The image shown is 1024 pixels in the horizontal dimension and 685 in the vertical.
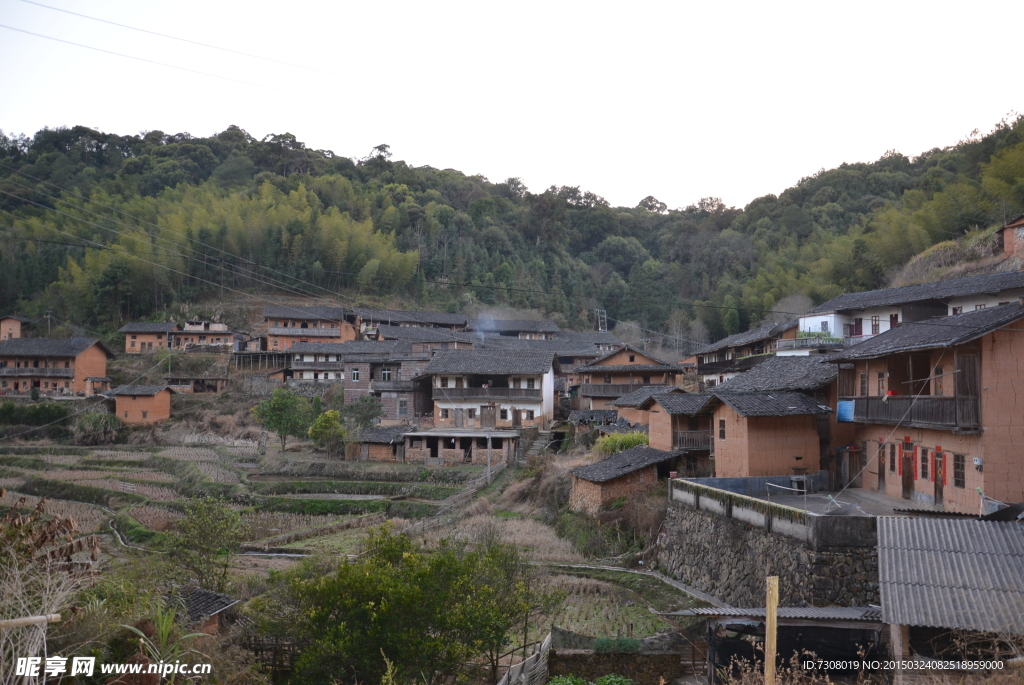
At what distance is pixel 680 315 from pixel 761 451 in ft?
154

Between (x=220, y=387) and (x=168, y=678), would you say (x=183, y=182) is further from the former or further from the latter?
(x=168, y=678)

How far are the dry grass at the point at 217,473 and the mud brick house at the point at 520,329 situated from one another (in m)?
26.9

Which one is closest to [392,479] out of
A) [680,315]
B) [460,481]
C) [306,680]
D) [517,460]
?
[460,481]

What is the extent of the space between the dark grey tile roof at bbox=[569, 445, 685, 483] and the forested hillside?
82.9 feet

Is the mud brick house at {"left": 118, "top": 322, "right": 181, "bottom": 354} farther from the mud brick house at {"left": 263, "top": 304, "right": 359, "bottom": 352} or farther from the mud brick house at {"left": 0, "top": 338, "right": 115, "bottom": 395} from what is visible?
the mud brick house at {"left": 263, "top": 304, "right": 359, "bottom": 352}

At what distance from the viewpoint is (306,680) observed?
994 centimetres

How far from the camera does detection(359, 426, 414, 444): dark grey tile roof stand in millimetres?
33469

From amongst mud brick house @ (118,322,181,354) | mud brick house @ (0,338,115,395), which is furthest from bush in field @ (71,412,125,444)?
mud brick house @ (118,322,181,354)

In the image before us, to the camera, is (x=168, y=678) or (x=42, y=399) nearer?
(x=168, y=678)

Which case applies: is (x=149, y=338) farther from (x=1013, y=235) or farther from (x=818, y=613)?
(x=1013, y=235)

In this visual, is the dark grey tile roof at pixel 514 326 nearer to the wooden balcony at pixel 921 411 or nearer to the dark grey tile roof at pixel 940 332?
the dark grey tile roof at pixel 940 332

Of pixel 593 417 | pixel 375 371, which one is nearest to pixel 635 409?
pixel 593 417

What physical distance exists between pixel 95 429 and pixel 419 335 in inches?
837

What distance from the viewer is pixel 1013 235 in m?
30.0
